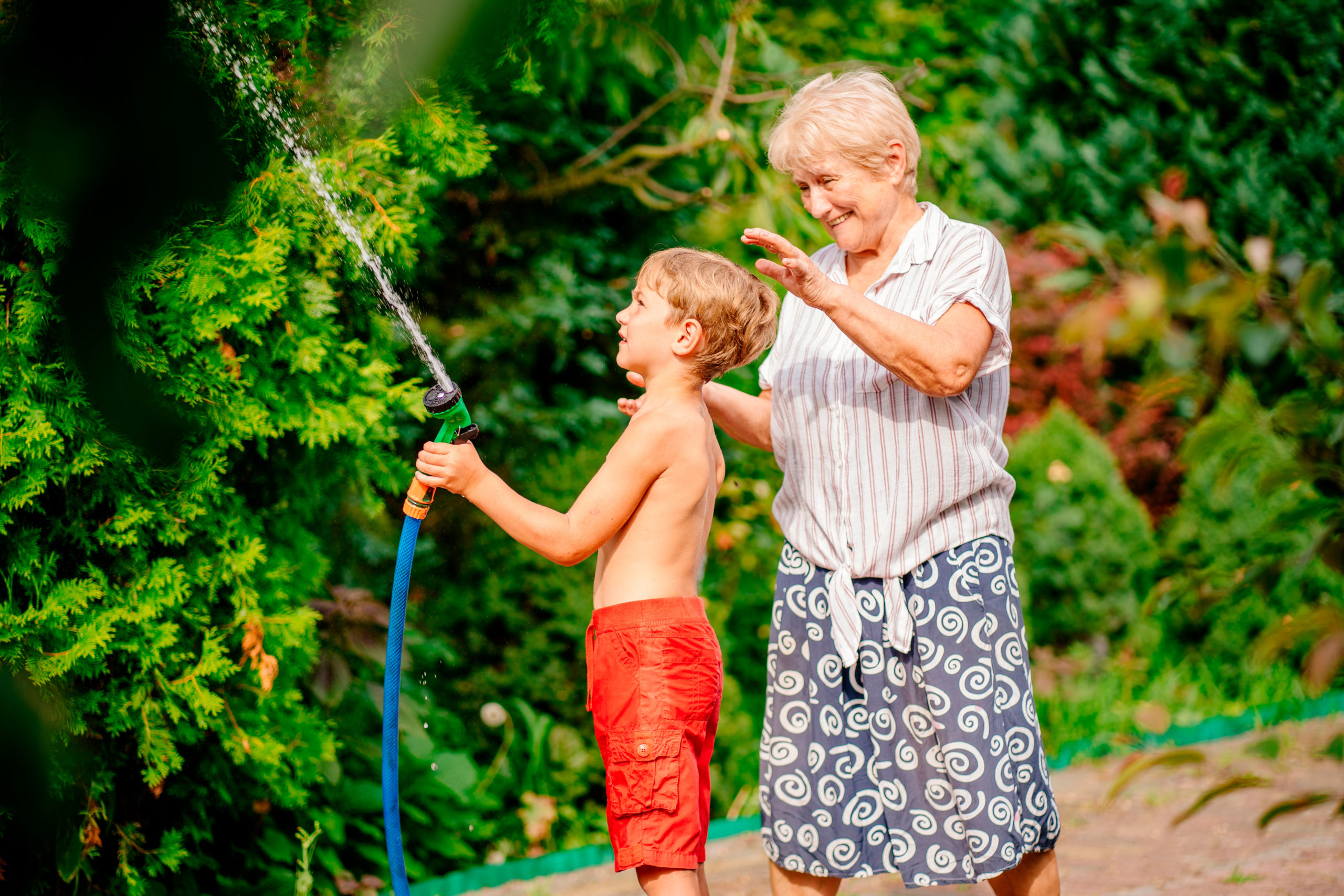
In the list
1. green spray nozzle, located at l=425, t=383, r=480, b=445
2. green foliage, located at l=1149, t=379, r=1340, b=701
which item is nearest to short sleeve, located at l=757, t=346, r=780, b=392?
green spray nozzle, located at l=425, t=383, r=480, b=445

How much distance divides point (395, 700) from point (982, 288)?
1.29 meters

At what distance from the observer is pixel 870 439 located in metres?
2.15

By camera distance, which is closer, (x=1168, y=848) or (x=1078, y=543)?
(x=1168, y=848)

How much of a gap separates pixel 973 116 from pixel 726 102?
151 inches

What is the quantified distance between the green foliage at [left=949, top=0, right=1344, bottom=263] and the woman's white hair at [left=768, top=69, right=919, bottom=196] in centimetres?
467

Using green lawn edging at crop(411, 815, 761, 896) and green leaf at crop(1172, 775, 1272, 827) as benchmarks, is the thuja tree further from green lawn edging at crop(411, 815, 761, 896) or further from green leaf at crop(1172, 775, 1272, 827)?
green leaf at crop(1172, 775, 1272, 827)

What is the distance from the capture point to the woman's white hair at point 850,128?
2.10 meters

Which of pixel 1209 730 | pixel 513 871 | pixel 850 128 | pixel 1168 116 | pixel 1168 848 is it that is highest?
pixel 850 128

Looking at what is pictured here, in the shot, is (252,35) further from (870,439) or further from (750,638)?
(750,638)

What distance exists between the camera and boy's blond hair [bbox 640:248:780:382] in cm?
211

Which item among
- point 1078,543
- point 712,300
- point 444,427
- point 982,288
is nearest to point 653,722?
point 444,427

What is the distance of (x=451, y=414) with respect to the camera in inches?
77.5

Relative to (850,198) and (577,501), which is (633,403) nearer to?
(577,501)

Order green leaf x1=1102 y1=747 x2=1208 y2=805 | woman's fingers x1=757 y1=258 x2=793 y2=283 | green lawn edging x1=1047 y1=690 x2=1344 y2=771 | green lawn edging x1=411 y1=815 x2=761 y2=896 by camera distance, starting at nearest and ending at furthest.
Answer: green leaf x1=1102 y1=747 x2=1208 y2=805 → woman's fingers x1=757 y1=258 x2=793 y2=283 → green lawn edging x1=411 y1=815 x2=761 y2=896 → green lawn edging x1=1047 y1=690 x2=1344 y2=771
